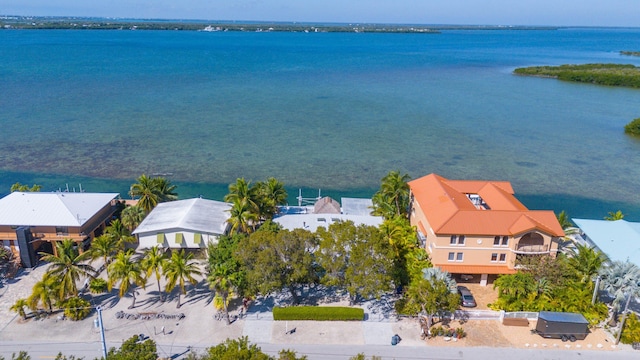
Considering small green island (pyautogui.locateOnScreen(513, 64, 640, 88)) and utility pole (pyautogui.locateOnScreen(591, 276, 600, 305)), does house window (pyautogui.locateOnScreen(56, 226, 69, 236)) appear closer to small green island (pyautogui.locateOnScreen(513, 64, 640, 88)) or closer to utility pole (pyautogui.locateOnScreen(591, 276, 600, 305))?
utility pole (pyautogui.locateOnScreen(591, 276, 600, 305))

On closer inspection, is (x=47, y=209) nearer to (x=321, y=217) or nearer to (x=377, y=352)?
(x=321, y=217)

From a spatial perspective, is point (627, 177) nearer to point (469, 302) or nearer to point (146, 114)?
point (469, 302)

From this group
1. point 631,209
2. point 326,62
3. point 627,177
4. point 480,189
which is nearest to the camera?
point 480,189

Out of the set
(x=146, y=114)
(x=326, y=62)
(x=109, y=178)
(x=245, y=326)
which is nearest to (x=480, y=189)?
(x=245, y=326)

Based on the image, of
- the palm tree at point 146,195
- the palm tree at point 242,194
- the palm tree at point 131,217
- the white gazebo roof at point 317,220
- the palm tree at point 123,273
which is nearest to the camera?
the palm tree at point 123,273

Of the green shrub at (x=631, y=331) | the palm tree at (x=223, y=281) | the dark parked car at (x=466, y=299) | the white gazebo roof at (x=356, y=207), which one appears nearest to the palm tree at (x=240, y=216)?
the palm tree at (x=223, y=281)

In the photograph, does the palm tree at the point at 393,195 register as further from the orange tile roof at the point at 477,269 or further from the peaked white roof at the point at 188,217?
the peaked white roof at the point at 188,217
